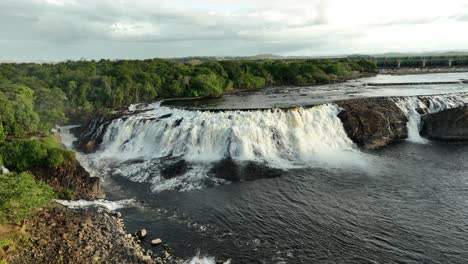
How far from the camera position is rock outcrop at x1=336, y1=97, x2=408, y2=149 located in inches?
1257

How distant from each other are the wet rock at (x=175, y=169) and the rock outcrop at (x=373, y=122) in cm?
1558

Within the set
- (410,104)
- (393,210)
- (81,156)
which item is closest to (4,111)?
(81,156)

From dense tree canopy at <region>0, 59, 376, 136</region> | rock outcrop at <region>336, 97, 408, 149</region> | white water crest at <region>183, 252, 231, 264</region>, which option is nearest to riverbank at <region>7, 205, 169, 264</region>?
white water crest at <region>183, 252, 231, 264</region>

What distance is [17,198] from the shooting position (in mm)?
15469

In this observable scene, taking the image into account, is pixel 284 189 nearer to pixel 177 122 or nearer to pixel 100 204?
pixel 100 204

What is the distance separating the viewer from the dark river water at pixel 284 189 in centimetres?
1599

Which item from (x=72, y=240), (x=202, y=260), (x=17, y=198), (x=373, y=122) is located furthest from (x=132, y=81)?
(x=202, y=260)

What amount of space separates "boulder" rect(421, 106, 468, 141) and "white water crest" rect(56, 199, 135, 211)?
94.1ft

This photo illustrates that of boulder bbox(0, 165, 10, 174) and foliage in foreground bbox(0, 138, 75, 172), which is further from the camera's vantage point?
foliage in foreground bbox(0, 138, 75, 172)

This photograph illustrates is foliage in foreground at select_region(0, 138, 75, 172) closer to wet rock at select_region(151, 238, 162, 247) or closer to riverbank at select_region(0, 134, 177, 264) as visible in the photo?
riverbank at select_region(0, 134, 177, 264)

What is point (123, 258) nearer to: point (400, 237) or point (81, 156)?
point (400, 237)

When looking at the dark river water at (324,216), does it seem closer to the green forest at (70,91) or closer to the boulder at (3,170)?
the green forest at (70,91)

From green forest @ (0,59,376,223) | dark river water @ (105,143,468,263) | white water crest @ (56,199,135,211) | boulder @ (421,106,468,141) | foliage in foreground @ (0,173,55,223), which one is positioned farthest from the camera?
boulder @ (421,106,468,141)

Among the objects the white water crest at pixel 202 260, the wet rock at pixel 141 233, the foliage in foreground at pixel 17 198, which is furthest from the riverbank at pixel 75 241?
the white water crest at pixel 202 260
